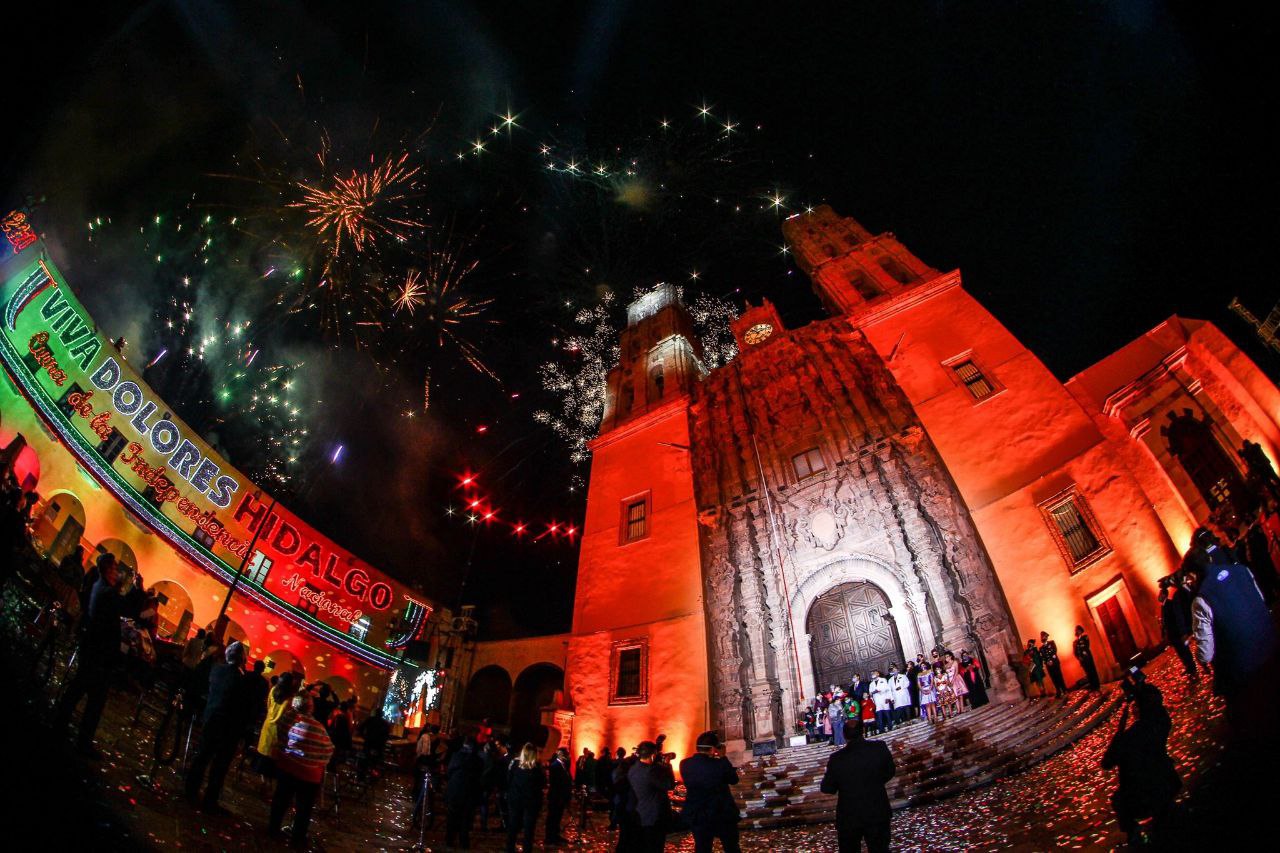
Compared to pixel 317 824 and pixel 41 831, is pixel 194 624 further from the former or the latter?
pixel 41 831

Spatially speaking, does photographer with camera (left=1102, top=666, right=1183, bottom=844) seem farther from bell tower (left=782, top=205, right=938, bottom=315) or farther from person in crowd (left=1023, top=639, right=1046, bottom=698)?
bell tower (left=782, top=205, right=938, bottom=315)

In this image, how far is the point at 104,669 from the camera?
513cm

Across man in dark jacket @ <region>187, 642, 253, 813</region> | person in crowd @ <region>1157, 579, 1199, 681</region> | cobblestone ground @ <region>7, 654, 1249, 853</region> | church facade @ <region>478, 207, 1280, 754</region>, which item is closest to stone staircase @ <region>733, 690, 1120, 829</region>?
cobblestone ground @ <region>7, 654, 1249, 853</region>

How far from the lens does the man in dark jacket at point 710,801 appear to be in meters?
4.95

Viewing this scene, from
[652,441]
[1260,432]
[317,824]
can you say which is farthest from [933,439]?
[317,824]

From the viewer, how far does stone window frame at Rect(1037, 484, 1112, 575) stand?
11.8 metres

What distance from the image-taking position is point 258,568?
19547 millimetres

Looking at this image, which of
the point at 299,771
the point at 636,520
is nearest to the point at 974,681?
the point at 636,520

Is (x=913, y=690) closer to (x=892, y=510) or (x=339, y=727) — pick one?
(x=892, y=510)

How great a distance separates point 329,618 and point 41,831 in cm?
2336

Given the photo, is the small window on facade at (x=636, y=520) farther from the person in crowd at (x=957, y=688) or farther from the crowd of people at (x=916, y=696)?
the person in crowd at (x=957, y=688)

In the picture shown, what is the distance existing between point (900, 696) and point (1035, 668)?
284 centimetres

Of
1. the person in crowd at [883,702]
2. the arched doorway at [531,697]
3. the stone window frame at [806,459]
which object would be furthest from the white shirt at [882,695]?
the arched doorway at [531,697]

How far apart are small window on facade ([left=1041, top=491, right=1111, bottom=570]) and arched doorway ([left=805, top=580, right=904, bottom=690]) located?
15.1 feet
